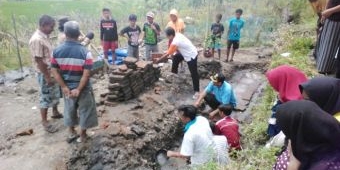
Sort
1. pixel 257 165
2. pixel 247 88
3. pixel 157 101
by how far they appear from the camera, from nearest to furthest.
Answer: pixel 257 165
pixel 157 101
pixel 247 88

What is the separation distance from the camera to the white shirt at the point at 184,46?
25.0ft

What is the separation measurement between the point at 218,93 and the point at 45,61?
10.1ft

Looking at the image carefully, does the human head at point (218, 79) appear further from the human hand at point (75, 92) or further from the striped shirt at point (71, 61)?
the human hand at point (75, 92)

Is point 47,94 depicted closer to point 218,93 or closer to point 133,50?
point 218,93

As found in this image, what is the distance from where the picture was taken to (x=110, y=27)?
32.0ft

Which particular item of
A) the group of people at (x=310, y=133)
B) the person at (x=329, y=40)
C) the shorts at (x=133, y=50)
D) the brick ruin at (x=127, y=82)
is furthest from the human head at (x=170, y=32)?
the group of people at (x=310, y=133)

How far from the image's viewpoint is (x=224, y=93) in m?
6.55

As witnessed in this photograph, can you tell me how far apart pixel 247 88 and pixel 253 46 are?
4.99 metres

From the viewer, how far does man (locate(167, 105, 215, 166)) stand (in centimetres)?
451

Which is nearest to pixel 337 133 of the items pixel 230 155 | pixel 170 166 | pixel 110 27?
pixel 230 155

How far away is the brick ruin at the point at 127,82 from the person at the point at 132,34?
5.67 ft

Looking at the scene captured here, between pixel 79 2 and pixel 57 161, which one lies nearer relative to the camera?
pixel 57 161

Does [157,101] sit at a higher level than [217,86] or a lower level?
lower

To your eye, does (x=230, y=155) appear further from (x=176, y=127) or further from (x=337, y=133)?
(x=337, y=133)
